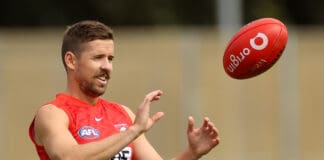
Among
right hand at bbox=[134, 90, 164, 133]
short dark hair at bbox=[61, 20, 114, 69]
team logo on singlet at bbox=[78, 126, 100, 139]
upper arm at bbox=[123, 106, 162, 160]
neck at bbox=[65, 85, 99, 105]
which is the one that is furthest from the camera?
upper arm at bbox=[123, 106, 162, 160]

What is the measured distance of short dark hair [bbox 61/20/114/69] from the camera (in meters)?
6.61

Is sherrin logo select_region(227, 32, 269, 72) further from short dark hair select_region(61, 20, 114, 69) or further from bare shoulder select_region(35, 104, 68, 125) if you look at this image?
bare shoulder select_region(35, 104, 68, 125)

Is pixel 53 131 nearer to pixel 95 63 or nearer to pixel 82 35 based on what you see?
pixel 95 63

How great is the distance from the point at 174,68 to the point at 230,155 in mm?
1620

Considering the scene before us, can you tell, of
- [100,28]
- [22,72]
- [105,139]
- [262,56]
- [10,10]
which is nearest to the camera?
[105,139]

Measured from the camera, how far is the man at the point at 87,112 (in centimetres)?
645

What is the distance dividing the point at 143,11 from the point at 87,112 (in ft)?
59.6

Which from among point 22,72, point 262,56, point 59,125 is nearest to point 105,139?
point 59,125

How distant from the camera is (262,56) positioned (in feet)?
24.4

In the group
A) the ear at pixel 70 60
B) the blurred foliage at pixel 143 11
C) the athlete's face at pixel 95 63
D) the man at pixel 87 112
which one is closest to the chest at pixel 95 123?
the man at pixel 87 112

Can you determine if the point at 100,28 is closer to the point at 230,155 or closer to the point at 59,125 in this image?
the point at 59,125

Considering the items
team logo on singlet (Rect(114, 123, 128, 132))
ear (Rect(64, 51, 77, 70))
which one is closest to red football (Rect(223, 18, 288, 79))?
team logo on singlet (Rect(114, 123, 128, 132))

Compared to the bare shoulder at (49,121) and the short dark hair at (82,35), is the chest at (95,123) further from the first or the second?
the short dark hair at (82,35)

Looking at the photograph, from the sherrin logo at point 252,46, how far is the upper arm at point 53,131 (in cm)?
140
